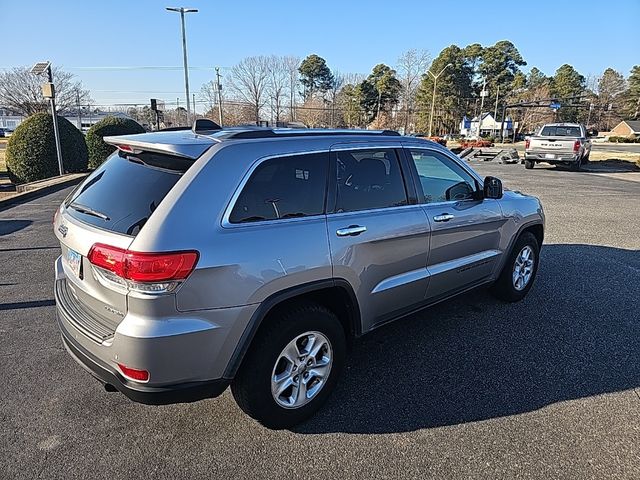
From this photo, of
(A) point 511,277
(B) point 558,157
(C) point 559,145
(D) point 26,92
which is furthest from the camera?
(D) point 26,92

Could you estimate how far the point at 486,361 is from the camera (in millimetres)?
3438

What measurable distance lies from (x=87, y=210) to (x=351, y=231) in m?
1.57

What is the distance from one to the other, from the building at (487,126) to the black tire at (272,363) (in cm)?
6472

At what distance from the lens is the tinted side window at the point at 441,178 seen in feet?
11.5

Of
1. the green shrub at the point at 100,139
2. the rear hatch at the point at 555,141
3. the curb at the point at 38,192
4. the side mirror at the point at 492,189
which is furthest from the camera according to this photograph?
the rear hatch at the point at 555,141

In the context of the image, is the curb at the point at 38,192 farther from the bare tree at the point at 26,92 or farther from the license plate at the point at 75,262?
the bare tree at the point at 26,92

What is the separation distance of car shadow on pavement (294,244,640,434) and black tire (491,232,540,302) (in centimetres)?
9

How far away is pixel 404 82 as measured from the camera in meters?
64.1

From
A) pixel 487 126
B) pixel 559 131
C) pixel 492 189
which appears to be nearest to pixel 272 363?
pixel 492 189

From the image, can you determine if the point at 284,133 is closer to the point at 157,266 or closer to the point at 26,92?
the point at 157,266

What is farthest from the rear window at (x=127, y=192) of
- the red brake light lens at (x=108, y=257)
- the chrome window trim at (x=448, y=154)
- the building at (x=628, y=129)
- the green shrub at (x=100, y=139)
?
the building at (x=628, y=129)

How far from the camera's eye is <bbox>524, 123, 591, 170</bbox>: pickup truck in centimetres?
1859

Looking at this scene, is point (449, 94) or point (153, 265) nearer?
point (153, 265)

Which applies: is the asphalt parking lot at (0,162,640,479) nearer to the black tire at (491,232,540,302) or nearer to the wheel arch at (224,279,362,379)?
the black tire at (491,232,540,302)
